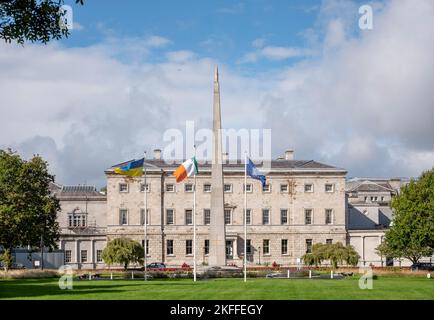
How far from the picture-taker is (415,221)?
241ft

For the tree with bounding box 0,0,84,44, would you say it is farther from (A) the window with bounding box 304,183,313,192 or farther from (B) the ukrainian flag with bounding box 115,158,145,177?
(A) the window with bounding box 304,183,313,192

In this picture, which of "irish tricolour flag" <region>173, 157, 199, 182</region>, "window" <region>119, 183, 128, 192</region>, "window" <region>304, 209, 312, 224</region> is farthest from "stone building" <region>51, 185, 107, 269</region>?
"irish tricolour flag" <region>173, 157, 199, 182</region>

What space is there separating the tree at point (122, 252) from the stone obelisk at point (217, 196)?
11.5 m

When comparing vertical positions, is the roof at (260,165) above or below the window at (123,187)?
above

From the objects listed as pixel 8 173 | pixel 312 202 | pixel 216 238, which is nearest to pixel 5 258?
pixel 8 173

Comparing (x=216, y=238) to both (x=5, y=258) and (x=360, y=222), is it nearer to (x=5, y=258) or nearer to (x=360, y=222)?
(x=5, y=258)

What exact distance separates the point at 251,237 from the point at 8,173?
32.7 metres

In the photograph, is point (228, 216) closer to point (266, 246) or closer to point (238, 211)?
point (238, 211)

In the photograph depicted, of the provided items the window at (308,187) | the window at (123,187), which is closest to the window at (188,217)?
the window at (123,187)

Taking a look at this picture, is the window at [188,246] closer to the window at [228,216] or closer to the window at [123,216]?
the window at [228,216]

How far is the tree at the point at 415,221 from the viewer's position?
73250mm

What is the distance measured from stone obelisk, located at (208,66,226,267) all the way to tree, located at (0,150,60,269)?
15.9 meters

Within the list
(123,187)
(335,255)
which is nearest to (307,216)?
(123,187)
